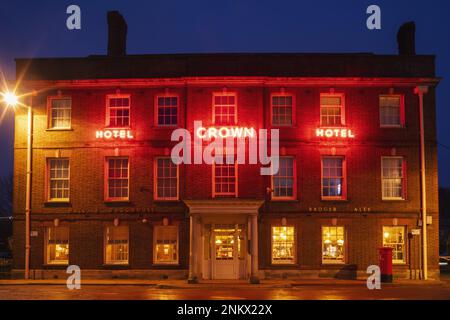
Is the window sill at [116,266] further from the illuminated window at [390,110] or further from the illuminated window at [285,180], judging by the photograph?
the illuminated window at [390,110]

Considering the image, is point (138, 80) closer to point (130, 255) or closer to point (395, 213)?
point (130, 255)

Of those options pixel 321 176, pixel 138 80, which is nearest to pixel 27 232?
pixel 138 80

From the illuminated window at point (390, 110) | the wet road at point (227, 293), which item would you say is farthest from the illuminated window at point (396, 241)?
the illuminated window at point (390, 110)

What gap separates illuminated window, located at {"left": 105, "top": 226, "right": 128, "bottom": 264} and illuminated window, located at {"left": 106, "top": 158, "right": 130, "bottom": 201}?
5.41 feet

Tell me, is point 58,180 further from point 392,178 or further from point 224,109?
point 392,178

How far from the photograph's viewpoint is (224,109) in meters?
30.2

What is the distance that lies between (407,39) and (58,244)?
71.2ft

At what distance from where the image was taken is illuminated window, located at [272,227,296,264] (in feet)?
97.2

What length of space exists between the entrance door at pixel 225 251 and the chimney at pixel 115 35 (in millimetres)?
11523

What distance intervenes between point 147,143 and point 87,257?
256 inches

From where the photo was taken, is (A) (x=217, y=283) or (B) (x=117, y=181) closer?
(A) (x=217, y=283)

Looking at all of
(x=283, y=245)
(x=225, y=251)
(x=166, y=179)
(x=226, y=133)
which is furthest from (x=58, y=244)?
(x=283, y=245)

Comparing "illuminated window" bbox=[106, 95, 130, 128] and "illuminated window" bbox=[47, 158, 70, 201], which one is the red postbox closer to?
"illuminated window" bbox=[106, 95, 130, 128]

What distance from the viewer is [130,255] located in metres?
29.7
